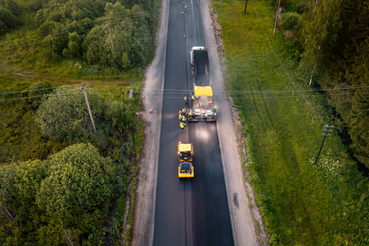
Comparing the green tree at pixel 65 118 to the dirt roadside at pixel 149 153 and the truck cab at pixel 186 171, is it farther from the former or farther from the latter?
the truck cab at pixel 186 171

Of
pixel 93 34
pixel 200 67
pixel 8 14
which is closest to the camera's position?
pixel 200 67

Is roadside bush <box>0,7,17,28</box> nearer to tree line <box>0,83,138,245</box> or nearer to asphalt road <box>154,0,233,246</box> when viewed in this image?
tree line <box>0,83,138,245</box>

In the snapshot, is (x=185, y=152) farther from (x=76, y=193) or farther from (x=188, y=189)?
(x=76, y=193)

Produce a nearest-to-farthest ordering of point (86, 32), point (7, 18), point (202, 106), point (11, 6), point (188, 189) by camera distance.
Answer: point (188, 189), point (202, 106), point (86, 32), point (7, 18), point (11, 6)

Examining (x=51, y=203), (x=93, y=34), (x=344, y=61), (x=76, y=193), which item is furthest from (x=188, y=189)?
(x=93, y=34)

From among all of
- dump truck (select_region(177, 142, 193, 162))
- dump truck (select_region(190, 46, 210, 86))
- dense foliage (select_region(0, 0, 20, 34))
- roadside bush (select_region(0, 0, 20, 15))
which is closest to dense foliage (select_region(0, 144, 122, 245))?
dump truck (select_region(177, 142, 193, 162))

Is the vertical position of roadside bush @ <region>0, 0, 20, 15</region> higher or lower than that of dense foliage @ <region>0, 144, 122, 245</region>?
higher
